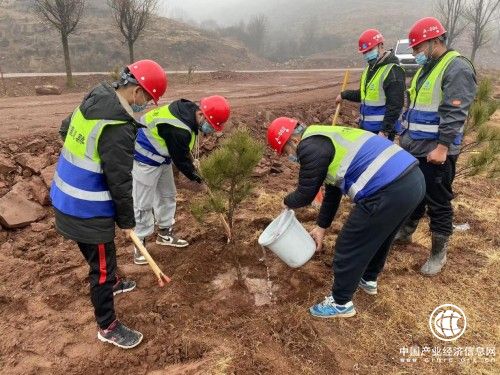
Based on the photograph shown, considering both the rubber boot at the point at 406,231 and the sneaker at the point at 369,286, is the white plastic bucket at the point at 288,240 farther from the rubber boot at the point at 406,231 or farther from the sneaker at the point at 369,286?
the rubber boot at the point at 406,231

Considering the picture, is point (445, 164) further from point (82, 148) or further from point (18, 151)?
point (18, 151)

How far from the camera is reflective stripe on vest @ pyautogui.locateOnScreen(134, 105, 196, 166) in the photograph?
3.15 metres

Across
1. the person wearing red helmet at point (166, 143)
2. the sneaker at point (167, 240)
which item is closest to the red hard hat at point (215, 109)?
the person wearing red helmet at point (166, 143)

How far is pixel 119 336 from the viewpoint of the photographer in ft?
8.80

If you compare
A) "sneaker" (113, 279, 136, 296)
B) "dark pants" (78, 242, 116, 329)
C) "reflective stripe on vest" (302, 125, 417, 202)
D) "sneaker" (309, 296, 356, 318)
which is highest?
"reflective stripe on vest" (302, 125, 417, 202)

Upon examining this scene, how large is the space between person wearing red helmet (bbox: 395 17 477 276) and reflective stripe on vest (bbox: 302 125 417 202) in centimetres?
73

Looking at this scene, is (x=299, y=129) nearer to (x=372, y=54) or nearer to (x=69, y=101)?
(x=372, y=54)

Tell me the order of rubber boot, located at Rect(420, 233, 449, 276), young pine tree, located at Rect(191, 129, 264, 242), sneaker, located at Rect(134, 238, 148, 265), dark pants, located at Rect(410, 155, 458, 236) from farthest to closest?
1. sneaker, located at Rect(134, 238, 148, 265)
2. rubber boot, located at Rect(420, 233, 449, 276)
3. dark pants, located at Rect(410, 155, 458, 236)
4. young pine tree, located at Rect(191, 129, 264, 242)

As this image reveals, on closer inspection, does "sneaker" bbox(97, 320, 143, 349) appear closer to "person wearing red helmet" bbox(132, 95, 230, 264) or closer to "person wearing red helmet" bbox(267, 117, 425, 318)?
"person wearing red helmet" bbox(132, 95, 230, 264)

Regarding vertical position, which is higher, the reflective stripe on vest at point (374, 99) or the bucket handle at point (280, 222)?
the reflective stripe on vest at point (374, 99)

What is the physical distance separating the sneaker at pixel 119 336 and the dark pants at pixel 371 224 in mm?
1447

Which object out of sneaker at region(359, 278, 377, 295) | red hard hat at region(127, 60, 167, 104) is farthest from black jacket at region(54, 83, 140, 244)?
sneaker at region(359, 278, 377, 295)

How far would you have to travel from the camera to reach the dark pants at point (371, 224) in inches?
97.3

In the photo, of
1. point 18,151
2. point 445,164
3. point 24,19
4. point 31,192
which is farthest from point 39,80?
point 445,164
